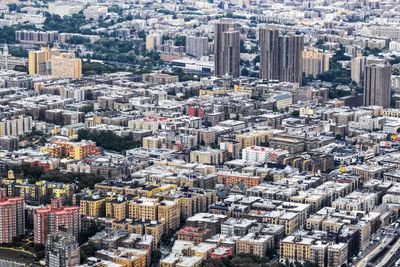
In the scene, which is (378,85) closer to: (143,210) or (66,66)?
(66,66)

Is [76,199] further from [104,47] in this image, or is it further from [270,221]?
[104,47]

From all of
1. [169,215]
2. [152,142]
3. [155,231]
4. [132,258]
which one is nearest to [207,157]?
[152,142]

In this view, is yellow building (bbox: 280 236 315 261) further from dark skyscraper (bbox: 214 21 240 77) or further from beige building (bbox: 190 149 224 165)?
dark skyscraper (bbox: 214 21 240 77)

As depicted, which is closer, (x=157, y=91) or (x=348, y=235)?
(x=348, y=235)

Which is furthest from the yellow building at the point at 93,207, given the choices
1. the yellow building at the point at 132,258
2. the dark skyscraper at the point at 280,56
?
the dark skyscraper at the point at 280,56

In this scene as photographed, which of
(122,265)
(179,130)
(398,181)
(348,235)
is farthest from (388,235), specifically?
(179,130)

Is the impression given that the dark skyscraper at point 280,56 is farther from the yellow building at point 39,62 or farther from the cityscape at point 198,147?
the yellow building at point 39,62

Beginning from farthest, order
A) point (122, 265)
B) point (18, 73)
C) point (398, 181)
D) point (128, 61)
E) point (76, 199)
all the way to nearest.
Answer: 1. point (128, 61)
2. point (18, 73)
3. point (398, 181)
4. point (76, 199)
5. point (122, 265)

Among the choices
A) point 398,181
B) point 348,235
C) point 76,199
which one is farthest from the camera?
point 398,181
